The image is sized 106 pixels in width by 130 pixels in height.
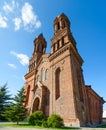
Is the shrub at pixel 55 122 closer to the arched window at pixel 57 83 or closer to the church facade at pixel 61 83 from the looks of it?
the church facade at pixel 61 83

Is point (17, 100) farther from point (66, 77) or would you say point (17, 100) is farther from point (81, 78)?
point (81, 78)

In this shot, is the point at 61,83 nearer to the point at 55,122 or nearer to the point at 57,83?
the point at 57,83

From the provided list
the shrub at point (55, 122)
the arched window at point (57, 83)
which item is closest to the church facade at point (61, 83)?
the arched window at point (57, 83)

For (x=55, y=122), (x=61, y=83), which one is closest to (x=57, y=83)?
(x=61, y=83)

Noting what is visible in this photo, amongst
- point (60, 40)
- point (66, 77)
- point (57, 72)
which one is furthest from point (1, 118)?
point (60, 40)

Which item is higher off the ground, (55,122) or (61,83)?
(61,83)

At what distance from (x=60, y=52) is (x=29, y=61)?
43.1ft

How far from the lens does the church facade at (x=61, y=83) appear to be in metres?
18.5

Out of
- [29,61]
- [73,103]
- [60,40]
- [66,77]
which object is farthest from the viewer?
[29,61]

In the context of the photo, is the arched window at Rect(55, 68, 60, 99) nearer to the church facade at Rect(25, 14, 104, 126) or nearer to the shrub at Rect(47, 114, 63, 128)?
the church facade at Rect(25, 14, 104, 126)

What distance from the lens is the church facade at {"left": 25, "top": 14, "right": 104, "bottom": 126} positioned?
60.7ft

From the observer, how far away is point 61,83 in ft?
69.9

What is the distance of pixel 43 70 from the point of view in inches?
1101

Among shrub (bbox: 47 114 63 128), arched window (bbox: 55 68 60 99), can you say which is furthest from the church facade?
shrub (bbox: 47 114 63 128)
